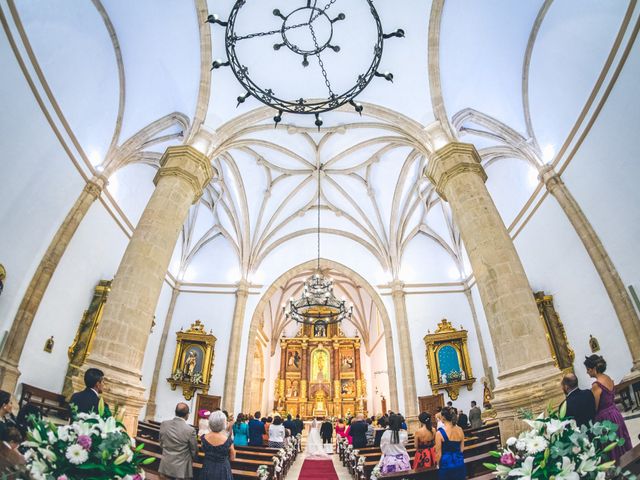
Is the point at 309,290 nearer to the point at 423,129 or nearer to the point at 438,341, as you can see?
the point at 423,129

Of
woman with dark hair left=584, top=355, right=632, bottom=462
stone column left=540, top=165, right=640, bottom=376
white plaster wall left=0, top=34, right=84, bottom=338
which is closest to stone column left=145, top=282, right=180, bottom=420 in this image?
white plaster wall left=0, top=34, right=84, bottom=338

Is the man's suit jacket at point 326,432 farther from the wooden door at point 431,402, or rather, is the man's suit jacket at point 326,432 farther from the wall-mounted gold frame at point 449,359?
the wall-mounted gold frame at point 449,359

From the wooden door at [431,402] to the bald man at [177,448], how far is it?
437 inches

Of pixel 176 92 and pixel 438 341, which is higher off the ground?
pixel 176 92

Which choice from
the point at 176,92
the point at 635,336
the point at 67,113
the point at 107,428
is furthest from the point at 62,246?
the point at 635,336

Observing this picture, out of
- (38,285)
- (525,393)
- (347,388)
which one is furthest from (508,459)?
(347,388)

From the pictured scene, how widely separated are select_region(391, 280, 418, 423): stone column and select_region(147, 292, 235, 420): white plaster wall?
6.79 metres

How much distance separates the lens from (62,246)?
8.24 m

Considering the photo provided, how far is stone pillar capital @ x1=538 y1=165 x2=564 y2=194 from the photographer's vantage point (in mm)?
8869

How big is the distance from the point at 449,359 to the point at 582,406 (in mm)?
11133

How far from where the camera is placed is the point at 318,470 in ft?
26.5

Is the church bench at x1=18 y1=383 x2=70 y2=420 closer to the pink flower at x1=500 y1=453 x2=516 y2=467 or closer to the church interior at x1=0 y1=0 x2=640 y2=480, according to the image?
the church interior at x1=0 y1=0 x2=640 y2=480

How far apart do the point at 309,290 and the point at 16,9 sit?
8390mm

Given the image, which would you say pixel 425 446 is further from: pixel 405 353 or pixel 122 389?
pixel 405 353
